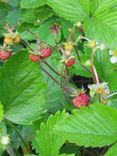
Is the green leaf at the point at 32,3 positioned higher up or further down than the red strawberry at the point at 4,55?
higher up

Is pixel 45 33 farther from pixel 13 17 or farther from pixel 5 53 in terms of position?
pixel 5 53

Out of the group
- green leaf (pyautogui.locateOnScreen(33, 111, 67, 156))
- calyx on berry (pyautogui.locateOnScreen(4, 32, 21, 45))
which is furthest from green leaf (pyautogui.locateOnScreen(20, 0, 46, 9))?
green leaf (pyautogui.locateOnScreen(33, 111, 67, 156))

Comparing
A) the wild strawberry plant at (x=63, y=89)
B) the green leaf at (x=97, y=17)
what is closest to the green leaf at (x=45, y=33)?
the wild strawberry plant at (x=63, y=89)

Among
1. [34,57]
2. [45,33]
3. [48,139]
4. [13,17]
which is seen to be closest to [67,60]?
[34,57]

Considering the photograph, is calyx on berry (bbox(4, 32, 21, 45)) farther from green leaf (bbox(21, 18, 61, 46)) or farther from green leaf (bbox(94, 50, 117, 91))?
green leaf (bbox(21, 18, 61, 46))

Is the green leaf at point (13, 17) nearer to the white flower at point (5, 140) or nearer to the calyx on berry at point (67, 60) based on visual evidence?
the calyx on berry at point (67, 60)

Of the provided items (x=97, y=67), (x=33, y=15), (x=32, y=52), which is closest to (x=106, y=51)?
(x=97, y=67)

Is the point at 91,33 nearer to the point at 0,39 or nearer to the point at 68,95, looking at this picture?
the point at 68,95
